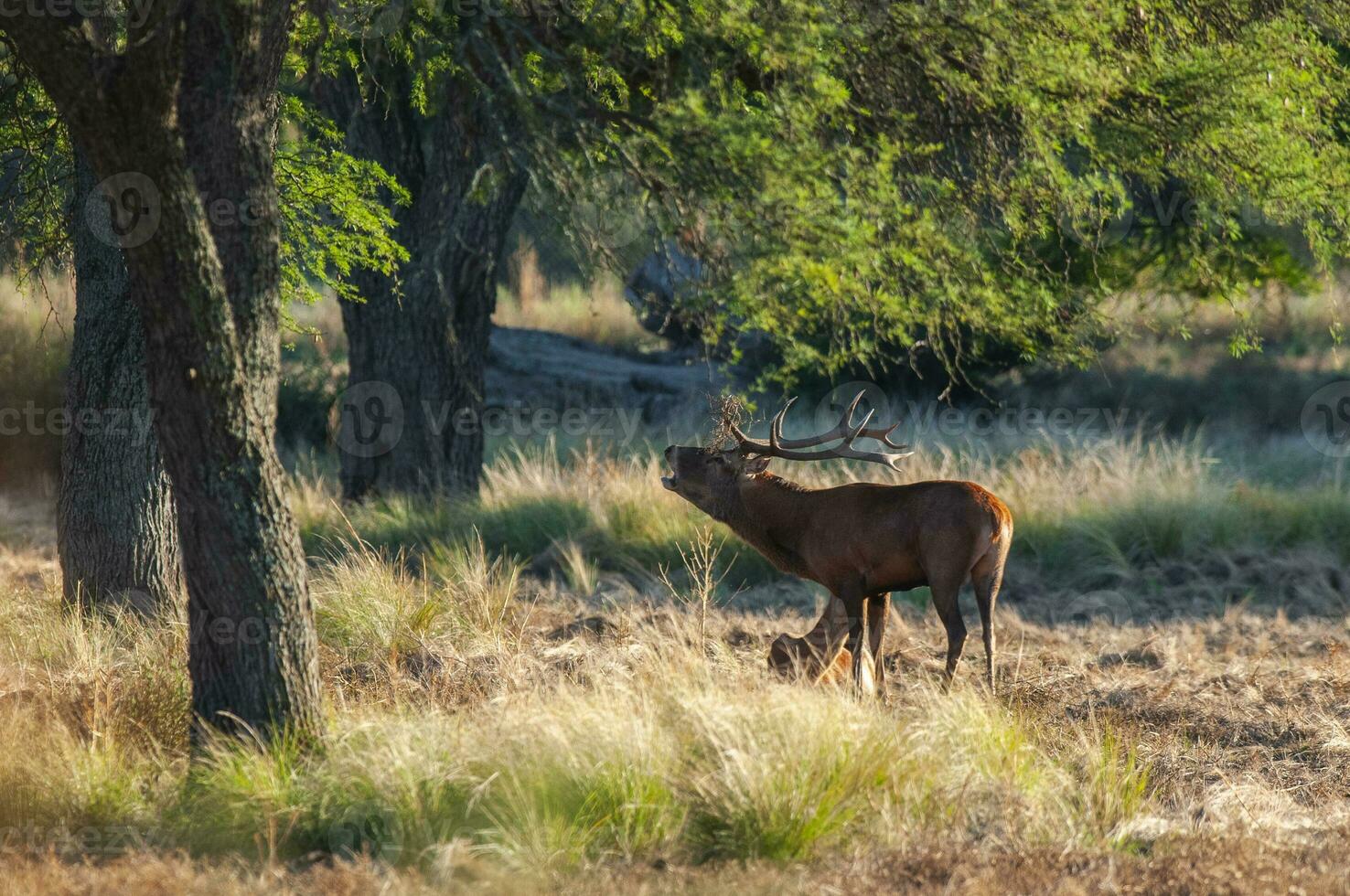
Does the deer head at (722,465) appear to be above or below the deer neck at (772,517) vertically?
above

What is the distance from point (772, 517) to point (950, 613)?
1.26 meters

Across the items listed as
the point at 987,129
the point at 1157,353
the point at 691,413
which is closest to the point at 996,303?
the point at 987,129

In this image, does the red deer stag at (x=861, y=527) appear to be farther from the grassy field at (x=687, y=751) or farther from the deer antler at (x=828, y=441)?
the grassy field at (x=687, y=751)

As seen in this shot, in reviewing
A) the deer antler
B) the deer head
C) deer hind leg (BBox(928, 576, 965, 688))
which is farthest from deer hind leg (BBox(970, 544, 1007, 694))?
the deer head

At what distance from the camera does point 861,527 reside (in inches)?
307

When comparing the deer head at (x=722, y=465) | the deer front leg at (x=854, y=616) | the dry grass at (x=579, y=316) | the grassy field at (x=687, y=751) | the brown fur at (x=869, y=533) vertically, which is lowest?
the grassy field at (x=687, y=751)

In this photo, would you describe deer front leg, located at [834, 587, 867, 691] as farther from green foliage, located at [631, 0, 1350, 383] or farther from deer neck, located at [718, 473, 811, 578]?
green foliage, located at [631, 0, 1350, 383]

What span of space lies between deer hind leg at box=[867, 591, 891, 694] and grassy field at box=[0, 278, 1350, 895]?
0.18 metres

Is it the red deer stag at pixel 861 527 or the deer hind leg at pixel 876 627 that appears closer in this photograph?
the red deer stag at pixel 861 527

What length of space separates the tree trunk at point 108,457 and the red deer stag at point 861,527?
326cm

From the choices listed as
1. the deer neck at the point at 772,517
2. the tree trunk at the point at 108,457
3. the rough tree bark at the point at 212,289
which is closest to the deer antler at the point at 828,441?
the deer neck at the point at 772,517

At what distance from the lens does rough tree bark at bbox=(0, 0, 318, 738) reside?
5285mm

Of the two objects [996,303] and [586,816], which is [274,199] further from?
[996,303]

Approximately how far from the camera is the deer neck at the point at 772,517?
326 inches
